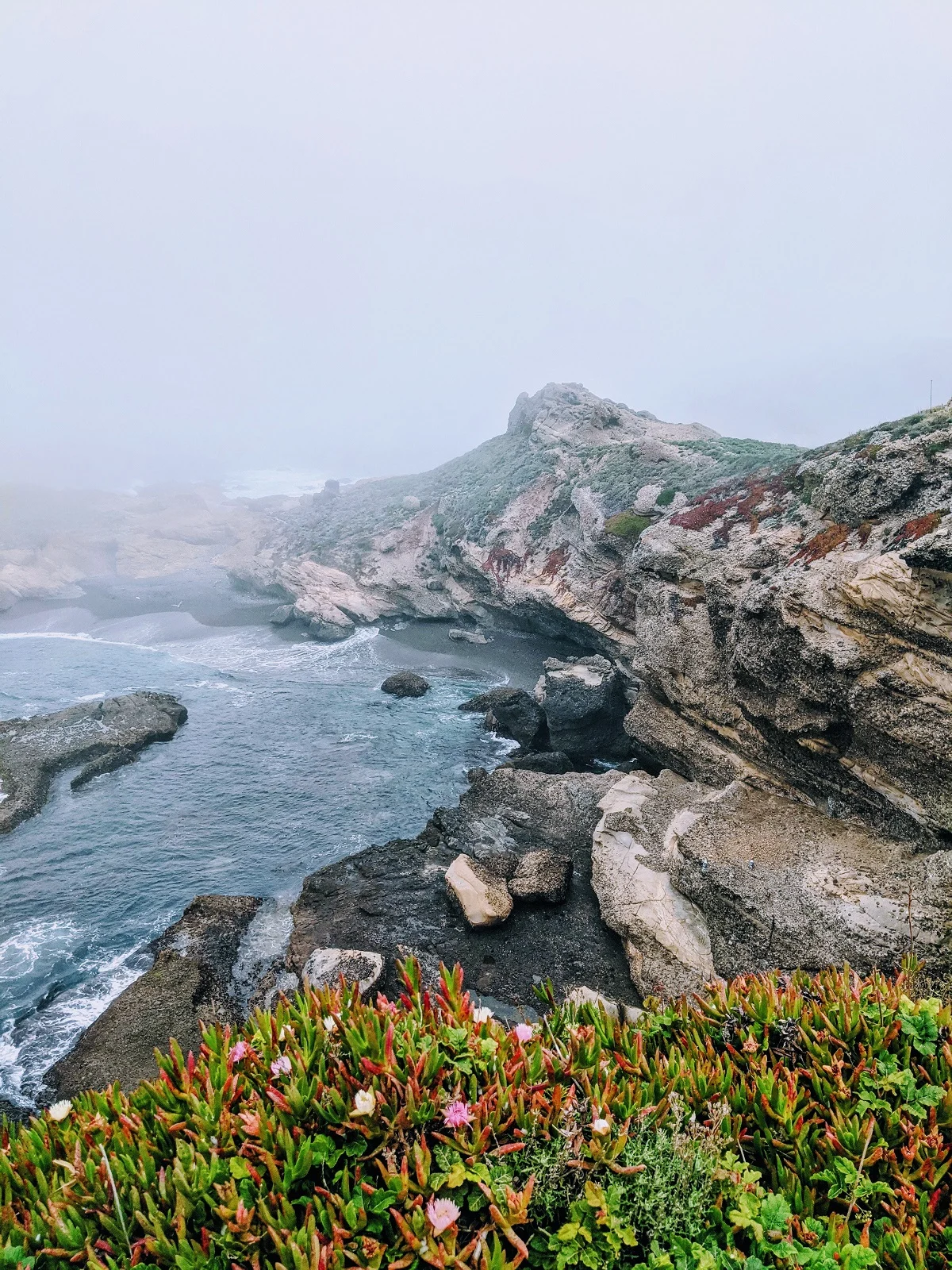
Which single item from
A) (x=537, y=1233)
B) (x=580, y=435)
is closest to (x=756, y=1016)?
(x=537, y=1233)

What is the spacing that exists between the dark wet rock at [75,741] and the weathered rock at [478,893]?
56.8 ft

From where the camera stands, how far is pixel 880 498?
54.5 ft

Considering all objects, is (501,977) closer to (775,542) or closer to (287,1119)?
(287,1119)

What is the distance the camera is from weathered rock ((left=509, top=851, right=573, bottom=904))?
16453mm

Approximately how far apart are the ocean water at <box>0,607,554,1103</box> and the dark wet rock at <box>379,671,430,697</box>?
73cm

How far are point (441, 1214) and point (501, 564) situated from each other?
4403 cm

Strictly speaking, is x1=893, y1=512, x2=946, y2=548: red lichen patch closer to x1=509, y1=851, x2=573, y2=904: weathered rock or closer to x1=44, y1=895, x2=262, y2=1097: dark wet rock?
x1=509, y1=851, x2=573, y2=904: weathered rock

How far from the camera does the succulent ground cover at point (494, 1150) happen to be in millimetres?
3518

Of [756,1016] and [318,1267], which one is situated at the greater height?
[318,1267]

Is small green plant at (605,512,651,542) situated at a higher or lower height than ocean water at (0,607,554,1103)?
higher

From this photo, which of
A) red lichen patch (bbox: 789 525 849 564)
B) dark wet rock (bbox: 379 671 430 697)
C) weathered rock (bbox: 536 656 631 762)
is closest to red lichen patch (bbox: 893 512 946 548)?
red lichen patch (bbox: 789 525 849 564)

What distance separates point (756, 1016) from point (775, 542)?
57.1 feet

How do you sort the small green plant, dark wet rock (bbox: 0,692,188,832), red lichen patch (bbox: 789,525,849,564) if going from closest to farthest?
1. red lichen patch (bbox: 789,525,849,564)
2. dark wet rock (bbox: 0,692,188,832)
3. the small green plant

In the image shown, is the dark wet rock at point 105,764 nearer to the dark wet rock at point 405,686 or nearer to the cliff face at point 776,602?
the dark wet rock at point 405,686
